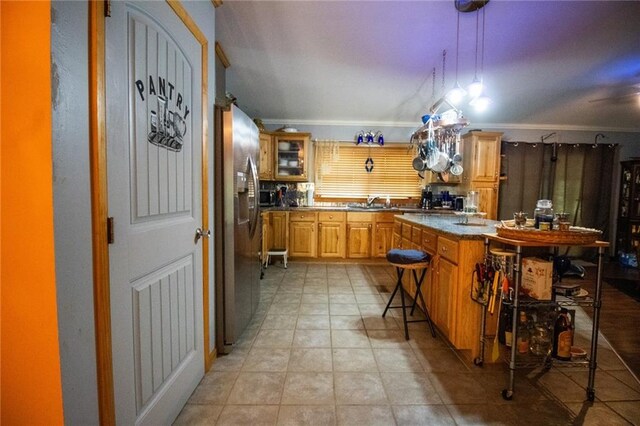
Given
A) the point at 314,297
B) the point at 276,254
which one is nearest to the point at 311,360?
the point at 314,297

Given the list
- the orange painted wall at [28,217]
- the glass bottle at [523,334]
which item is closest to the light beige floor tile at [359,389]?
the glass bottle at [523,334]

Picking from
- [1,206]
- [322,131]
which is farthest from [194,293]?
[322,131]

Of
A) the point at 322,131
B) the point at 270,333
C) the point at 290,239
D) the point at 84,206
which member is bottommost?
the point at 270,333

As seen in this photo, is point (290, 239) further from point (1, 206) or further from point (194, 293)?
point (1, 206)

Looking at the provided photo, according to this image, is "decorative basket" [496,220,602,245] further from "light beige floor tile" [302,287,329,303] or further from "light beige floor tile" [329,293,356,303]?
"light beige floor tile" [302,287,329,303]

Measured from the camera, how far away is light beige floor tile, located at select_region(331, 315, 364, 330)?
2.45 m

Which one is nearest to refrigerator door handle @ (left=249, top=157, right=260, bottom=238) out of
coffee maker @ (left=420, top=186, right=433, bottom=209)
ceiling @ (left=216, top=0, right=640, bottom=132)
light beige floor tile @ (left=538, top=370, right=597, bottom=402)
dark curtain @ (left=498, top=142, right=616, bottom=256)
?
ceiling @ (left=216, top=0, right=640, bottom=132)

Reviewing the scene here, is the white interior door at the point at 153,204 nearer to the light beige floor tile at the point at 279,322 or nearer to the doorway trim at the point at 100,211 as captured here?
the doorway trim at the point at 100,211

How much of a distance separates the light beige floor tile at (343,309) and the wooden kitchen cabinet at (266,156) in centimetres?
276

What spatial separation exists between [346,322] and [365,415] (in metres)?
1.08

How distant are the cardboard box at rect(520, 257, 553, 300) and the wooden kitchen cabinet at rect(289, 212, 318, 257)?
321cm

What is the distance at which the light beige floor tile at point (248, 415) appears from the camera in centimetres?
141

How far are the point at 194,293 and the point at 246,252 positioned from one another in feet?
2.25

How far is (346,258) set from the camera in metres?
4.70
